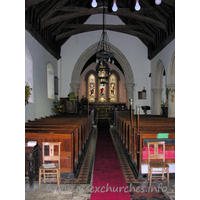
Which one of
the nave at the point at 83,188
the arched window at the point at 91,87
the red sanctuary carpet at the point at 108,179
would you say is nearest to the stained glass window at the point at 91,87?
the arched window at the point at 91,87

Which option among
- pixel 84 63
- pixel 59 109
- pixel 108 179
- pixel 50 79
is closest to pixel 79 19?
pixel 84 63

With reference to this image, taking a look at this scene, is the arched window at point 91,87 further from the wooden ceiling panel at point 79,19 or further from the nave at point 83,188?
the nave at point 83,188

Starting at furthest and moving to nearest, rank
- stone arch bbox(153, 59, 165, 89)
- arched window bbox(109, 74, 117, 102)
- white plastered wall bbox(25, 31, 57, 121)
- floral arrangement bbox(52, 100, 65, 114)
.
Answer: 1. arched window bbox(109, 74, 117, 102)
2. stone arch bbox(153, 59, 165, 89)
3. floral arrangement bbox(52, 100, 65, 114)
4. white plastered wall bbox(25, 31, 57, 121)

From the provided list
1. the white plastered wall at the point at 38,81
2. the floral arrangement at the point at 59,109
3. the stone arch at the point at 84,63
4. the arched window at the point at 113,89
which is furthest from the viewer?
the arched window at the point at 113,89

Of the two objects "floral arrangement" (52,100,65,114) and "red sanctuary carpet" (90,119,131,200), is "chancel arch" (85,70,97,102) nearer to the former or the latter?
"floral arrangement" (52,100,65,114)

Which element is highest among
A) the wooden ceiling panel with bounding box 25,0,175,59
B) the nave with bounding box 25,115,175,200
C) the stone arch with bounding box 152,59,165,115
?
the wooden ceiling panel with bounding box 25,0,175,59

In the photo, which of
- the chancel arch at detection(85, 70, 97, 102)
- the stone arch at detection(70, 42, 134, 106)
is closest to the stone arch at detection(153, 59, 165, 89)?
the stone arch at detection(70, 42, 134, 106)

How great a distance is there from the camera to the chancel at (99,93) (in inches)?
141

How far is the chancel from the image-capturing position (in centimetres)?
359

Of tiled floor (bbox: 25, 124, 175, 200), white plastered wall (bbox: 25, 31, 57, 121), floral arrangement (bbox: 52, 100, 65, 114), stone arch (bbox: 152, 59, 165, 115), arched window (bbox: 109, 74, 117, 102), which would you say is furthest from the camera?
arched window (bbox: 109, 74, 117, 102)

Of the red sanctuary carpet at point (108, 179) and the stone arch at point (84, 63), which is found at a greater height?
the stone arch at point (84, 63)

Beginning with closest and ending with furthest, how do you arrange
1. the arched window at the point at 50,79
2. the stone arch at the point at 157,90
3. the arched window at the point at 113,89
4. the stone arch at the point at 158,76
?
the arched window at the point at 50,79
the stone arch at the point at 158,76
the stone arch at the point at 157,90
the arched window at the point at 113,89

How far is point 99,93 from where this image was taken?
19.2 m

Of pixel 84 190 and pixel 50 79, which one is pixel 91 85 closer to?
pixel 50 79
